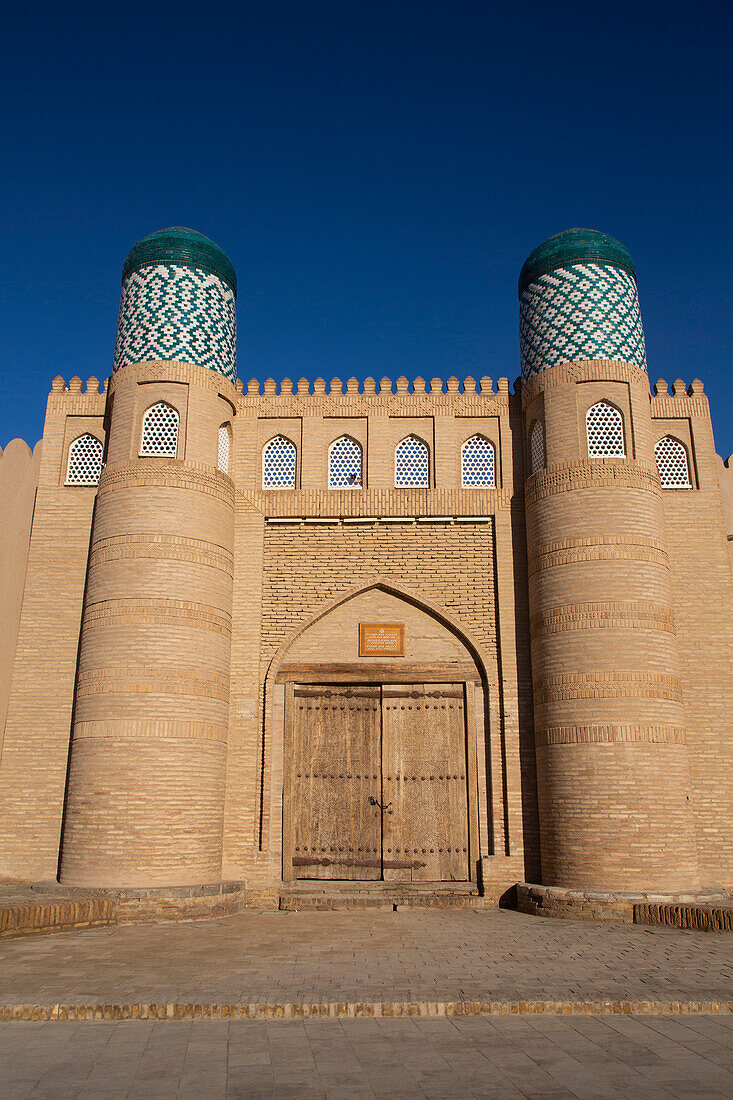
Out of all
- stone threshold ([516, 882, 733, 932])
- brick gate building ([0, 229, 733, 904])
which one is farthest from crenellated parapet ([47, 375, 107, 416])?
stone threshold ([516, 882, 733, 932])

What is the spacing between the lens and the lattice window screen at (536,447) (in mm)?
9883

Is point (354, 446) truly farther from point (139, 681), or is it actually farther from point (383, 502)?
point (139, 681)

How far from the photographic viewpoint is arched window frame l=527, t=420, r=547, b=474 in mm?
9867

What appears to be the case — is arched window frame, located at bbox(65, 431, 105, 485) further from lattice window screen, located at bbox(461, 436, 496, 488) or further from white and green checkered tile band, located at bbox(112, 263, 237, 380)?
lattice window screen, located at bbox(461, 436, 496, 488)

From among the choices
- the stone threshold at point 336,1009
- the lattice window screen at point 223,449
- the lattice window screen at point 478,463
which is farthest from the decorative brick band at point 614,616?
the stone threshold at point 336,1009

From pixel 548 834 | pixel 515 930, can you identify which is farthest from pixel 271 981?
pixel 548 834

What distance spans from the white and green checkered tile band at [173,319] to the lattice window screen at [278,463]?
101cm

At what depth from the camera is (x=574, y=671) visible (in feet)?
28.5

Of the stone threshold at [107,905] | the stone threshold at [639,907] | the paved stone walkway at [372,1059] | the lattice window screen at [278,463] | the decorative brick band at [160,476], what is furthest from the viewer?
the lattice window screen at [278,463]

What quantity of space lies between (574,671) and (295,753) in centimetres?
313

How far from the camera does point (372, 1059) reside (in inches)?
144

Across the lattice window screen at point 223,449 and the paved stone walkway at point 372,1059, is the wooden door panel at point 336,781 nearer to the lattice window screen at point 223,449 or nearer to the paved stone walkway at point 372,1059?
the lattice window screen at point 223,449

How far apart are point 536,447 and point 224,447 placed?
3.74m

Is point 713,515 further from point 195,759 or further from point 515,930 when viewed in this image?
point 195,759
